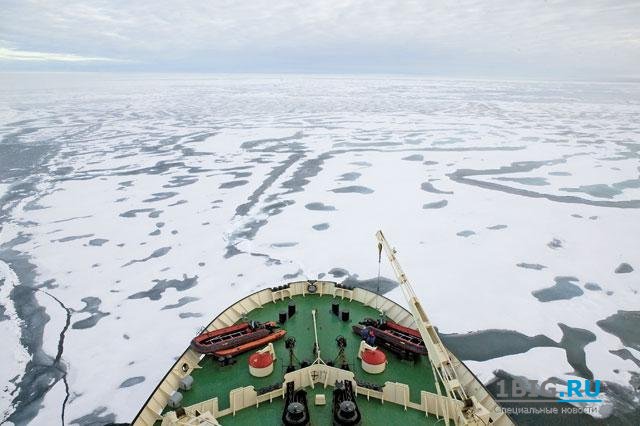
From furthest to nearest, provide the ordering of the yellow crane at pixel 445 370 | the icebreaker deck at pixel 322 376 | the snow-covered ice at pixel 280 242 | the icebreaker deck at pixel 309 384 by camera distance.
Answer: the snow-covered ice at pixel 280 242
the icebreaker deck at pixel 309 384
the icebreaker deck at pixel 322 376
the yellow crane at pixel 445 370

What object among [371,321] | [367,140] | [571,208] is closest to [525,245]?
[571,208]

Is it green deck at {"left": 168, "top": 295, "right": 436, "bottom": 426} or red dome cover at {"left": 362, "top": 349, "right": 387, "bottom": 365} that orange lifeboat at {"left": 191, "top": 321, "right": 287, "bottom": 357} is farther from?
red dome cover at {"left": 362, "top": 349, "right": 387, "bottom": 365}

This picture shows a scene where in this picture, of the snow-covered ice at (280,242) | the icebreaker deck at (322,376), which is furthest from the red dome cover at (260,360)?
the snow-covered ice at (280,242)

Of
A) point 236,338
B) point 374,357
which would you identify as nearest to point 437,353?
point 374,357

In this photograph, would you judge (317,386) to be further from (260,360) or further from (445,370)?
(445,370)

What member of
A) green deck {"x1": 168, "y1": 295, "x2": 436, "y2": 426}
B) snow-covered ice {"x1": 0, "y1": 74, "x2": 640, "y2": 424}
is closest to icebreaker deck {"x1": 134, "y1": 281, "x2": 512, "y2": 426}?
green deck {"x1": 168, "y1": 295, "x2": 436, "y2": 426}

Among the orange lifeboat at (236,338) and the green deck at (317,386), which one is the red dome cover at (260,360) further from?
the orange lifeboat at (236,338)
